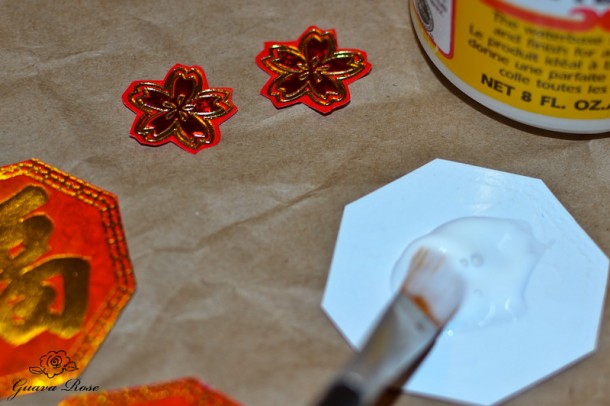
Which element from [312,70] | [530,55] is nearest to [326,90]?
[312,70]

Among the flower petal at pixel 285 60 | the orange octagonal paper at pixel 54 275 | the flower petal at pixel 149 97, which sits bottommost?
the orange octagonal paper at pixel 54 275

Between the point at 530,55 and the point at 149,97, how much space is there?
9.0 inches

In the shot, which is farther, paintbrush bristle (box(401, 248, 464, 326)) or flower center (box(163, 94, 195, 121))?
flower center (box(163, 94, 195, 121))

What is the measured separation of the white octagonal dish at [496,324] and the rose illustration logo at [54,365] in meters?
0.13

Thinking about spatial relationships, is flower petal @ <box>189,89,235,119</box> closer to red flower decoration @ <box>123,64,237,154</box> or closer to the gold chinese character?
red flower decoration @ <box>123,64,237,154</box>

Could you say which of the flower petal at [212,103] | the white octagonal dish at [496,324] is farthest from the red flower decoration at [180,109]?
the white octagonal dish at [496,324]

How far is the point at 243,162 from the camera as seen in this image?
0.42 m

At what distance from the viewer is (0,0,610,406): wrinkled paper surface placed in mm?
356

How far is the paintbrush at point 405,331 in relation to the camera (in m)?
0.30

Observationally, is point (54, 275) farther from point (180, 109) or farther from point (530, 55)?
point (530, 55)

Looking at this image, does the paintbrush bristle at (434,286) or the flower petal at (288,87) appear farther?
the flower petal at (288,87)
